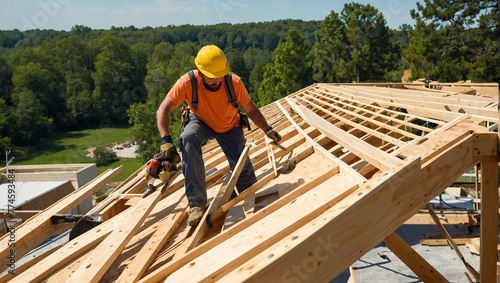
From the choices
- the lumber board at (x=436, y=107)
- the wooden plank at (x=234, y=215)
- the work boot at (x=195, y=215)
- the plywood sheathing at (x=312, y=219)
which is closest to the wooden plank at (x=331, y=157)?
the plywood sheathing at (x=312, y=219)

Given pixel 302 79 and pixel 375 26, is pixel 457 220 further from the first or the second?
pixel 375 26

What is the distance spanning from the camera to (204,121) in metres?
4.31

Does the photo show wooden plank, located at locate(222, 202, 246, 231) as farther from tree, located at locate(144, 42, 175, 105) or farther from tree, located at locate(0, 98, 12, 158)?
tree, located at locate(0, 98, 12, 158)

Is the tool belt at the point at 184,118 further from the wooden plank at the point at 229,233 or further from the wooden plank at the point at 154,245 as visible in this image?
the wooden plank at the point at 229,233

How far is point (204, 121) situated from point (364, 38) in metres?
34.5

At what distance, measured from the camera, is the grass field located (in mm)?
41344

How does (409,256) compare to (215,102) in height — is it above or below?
below

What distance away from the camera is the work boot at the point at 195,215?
3678 mm

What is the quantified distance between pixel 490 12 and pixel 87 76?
53.9 meters

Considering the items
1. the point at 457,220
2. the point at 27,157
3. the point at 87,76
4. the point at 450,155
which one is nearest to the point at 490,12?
the point at 457,220

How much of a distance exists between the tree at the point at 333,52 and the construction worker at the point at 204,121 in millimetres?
31731

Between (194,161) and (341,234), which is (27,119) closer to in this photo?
(194,161)

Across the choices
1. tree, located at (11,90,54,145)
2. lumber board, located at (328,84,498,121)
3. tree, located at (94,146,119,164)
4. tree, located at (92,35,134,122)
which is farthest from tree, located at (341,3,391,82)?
tree, located at (11,90,54,145)

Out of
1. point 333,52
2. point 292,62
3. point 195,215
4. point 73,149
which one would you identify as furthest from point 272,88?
point 195,215
